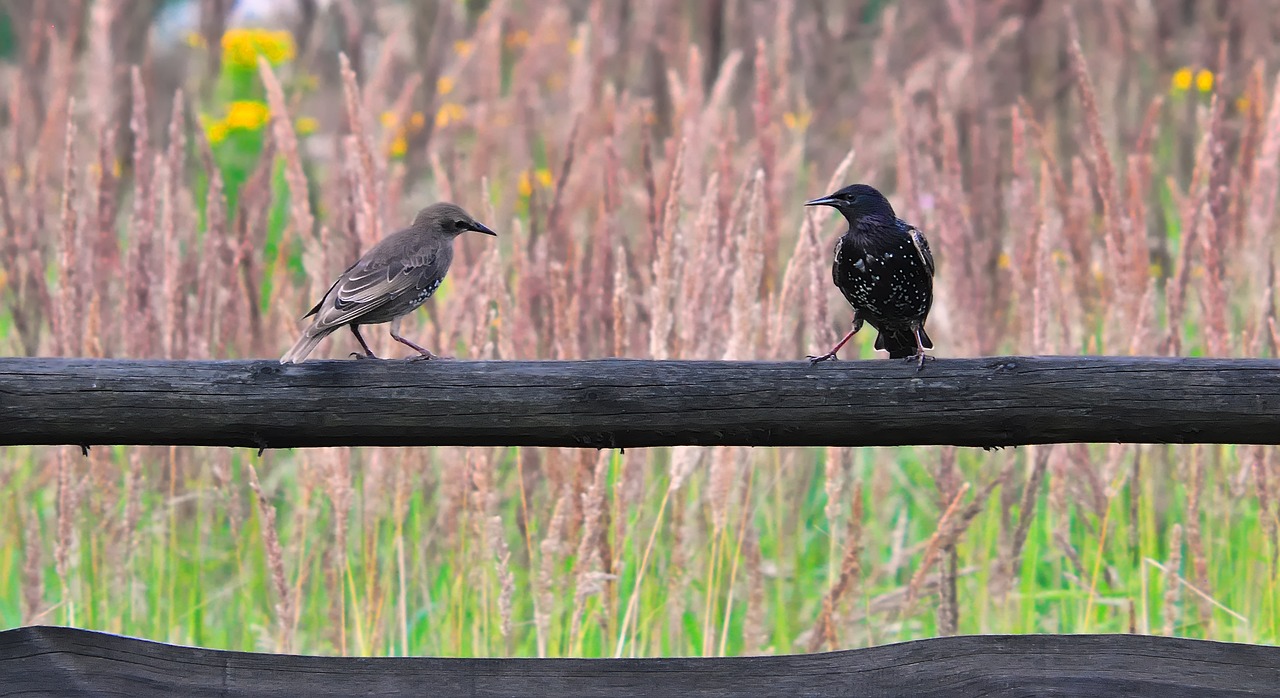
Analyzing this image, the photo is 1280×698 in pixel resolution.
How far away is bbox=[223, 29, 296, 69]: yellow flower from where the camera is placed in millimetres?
6547

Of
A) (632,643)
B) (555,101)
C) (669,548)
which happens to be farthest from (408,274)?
(555,101)

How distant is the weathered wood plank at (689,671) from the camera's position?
203 centimetres

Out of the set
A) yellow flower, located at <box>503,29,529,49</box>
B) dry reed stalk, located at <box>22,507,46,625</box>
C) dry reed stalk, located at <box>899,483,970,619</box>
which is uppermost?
yellow flower, located at <box>503,29,529,49</box>

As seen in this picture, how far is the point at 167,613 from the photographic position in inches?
139

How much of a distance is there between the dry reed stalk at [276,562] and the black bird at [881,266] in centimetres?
123

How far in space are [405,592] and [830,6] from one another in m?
4.38

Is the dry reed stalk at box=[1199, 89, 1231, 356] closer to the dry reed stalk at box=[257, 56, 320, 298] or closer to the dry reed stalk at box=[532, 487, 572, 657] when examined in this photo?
the dry reed stalk at box=[532, 487, 572, 657]

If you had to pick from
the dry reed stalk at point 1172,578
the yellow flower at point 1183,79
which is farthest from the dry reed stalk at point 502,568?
the yellow flower at point 1183,79

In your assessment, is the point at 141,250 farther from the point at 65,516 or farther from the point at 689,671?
the point at 689,671

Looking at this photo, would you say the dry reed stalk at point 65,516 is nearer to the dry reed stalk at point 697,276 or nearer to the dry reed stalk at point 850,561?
the dry reed stalk at point 697,276

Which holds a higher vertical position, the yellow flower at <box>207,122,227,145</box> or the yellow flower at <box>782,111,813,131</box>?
the yellow flower at <box>207,122,227,145</box>

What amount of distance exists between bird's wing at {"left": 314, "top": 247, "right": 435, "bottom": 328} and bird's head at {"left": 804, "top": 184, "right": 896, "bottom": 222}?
0.97 meters

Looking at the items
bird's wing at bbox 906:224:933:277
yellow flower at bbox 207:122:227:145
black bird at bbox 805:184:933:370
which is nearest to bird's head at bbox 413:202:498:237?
black bird at bbox 805:184:933:370

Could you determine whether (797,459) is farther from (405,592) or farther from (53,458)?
(53,458)
